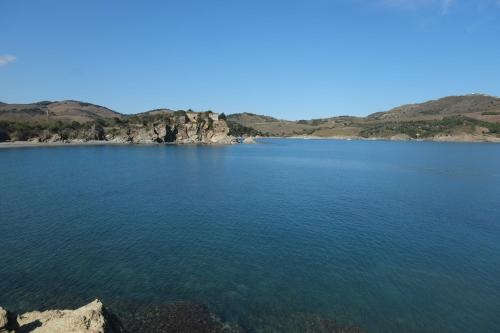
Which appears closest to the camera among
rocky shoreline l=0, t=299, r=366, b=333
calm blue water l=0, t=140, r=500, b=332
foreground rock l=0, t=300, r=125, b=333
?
foreground rock l=0, t=300, r=125, b=333

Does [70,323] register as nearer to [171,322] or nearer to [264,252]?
[171,322]

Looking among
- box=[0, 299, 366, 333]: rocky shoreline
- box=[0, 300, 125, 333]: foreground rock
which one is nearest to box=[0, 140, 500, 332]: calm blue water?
box=[0, 299, 366, 333]: rocky shoreline

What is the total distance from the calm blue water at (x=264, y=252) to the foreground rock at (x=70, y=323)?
8.46 m

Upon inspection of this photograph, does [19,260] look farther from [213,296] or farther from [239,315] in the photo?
[239,315]

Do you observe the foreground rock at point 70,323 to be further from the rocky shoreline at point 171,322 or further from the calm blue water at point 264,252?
the calm blue water at point 264,252

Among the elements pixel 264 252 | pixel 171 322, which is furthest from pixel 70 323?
pixel 264 252

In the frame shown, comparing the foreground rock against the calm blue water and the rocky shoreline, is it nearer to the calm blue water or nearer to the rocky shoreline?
the rocky shoreline

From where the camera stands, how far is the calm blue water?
76.3 feet

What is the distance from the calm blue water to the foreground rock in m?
8.46

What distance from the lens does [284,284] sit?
26312 millimetres

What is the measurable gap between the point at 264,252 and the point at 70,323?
2121 cm

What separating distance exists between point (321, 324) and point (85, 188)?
5566 centimetres

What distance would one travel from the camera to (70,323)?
44.2 feet

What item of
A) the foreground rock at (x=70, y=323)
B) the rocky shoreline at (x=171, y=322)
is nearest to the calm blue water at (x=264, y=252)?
the rocky shoreline at (x=171, y=322)
